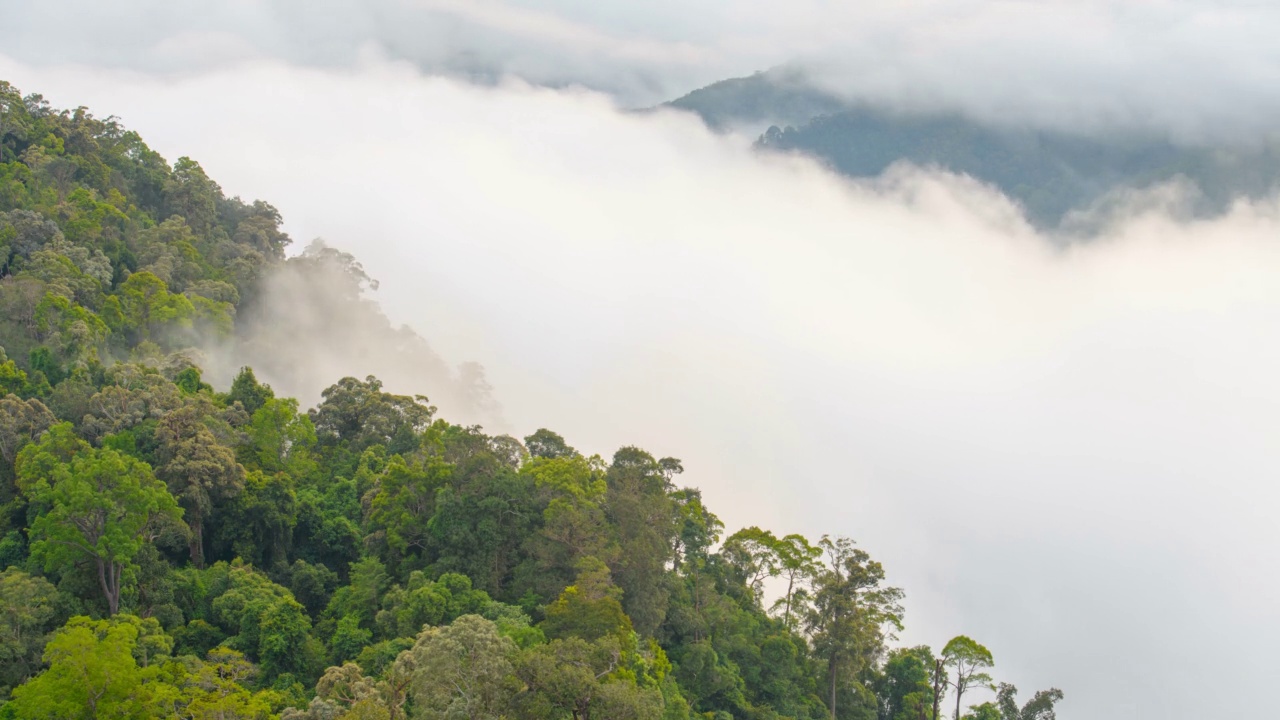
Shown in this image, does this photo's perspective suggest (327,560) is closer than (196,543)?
No

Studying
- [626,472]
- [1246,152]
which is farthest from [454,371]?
[1246,152]

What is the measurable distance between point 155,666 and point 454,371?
173ft

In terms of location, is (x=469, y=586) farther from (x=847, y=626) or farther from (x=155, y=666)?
(x=847, y=626)

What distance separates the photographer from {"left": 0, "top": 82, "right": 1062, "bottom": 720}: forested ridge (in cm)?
2467

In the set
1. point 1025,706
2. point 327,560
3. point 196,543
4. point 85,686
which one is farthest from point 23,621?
point 1025,706

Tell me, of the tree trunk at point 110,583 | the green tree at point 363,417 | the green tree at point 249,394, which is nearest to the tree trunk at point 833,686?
the green tree at point 363,417

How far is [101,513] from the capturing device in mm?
30250

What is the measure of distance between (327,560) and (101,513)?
9945mm

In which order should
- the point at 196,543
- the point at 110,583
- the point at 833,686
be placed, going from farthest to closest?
the point at 833,686, the point at 196,543, the point at 110,583

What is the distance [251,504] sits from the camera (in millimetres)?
36500

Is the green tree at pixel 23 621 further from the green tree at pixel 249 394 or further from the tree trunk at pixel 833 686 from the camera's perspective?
the tree trunk at pixel 833 686

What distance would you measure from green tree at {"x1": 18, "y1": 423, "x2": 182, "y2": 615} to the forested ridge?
0.09 m

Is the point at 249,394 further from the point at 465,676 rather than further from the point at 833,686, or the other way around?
the point at 833,686

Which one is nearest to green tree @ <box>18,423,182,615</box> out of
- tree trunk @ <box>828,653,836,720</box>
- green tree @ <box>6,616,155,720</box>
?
green tree @ <box>6,616,155,720</box>
